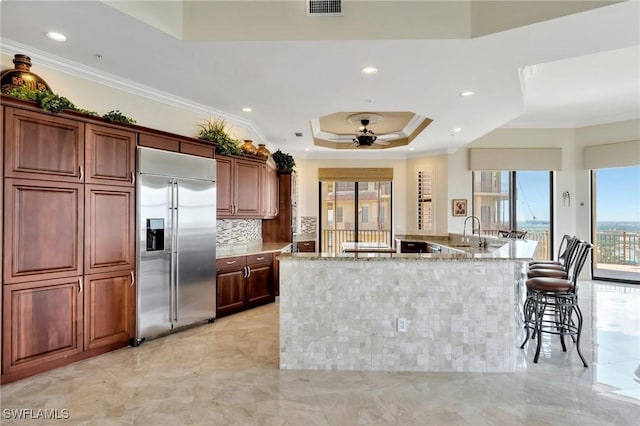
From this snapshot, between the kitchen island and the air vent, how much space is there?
1.97 metres

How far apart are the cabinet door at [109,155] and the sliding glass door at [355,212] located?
17.3ft

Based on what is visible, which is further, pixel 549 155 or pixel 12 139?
pixel 549 155

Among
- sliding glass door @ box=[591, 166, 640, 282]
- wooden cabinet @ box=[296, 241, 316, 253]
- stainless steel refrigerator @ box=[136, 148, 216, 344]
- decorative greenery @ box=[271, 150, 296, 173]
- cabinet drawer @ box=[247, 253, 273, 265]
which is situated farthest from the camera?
wooden cabinet @ box=[296, 241, 316, 253]

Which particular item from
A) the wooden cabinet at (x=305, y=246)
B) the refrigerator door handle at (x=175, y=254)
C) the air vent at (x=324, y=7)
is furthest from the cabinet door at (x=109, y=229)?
the wooden cabinet at (x=305, y=246)

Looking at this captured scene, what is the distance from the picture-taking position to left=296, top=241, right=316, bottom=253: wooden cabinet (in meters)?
7.32

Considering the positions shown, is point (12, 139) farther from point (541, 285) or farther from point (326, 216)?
point (326, 216)

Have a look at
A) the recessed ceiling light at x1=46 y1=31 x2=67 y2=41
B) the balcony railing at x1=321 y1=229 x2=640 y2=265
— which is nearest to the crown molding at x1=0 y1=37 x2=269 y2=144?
the recessed ceiling light at x1=46 y1=31 x2=67 y2=41

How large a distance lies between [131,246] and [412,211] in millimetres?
6256

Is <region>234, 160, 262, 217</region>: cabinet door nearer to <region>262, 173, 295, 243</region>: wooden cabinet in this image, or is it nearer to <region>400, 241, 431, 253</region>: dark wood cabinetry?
<region>262, 173, 295, 243</region>: wooden cabinet

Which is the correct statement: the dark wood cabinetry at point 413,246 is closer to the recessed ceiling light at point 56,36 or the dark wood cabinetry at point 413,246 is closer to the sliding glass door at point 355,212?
the sliding glass door at point 355,212

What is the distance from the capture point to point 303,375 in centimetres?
286

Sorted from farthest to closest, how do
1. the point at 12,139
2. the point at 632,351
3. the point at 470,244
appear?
the point at 470,244
the point at 632,351
the point at 12,139

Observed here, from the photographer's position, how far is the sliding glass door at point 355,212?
8422 millimetres

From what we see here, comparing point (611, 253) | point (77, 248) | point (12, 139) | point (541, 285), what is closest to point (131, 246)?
point (77, 248)
